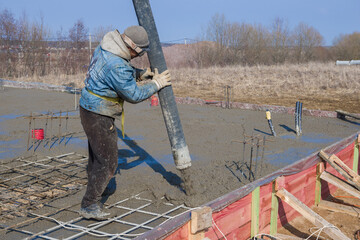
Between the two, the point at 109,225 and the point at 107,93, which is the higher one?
the point at 107,93

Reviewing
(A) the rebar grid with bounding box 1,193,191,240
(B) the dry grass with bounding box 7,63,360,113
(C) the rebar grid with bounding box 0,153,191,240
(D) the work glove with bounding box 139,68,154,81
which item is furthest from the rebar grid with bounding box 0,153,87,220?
(B) the dry grass with bounding box 7,63,360,113

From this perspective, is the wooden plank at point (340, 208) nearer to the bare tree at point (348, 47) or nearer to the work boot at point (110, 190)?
the work boot at point (110, 190)

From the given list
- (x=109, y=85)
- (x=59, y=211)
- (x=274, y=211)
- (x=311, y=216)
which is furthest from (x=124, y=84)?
(x=311, y=216)

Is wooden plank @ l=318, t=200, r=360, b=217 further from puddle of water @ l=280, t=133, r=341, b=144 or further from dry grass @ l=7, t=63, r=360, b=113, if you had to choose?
dry grass @ l=7, t=63, r=360, b=113

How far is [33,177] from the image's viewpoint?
4.80 metres

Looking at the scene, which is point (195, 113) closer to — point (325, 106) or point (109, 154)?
point (325, 106)

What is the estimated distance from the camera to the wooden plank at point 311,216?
3.31 meters

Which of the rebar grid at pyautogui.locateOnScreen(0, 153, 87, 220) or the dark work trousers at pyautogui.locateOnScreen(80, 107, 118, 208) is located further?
the rebar grid at pyautogui.locateOnScreen(0, 153, 87, 220)

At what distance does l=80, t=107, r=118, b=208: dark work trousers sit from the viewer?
3.29m

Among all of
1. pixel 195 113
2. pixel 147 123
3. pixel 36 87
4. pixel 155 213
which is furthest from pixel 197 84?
pixel 155 213

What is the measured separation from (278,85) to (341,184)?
43.1 feet

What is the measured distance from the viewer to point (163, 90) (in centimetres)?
357

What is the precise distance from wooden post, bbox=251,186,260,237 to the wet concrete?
703 mm

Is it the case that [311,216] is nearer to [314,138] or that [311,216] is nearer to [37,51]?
[314,138]
